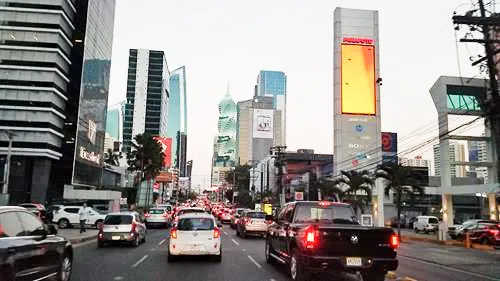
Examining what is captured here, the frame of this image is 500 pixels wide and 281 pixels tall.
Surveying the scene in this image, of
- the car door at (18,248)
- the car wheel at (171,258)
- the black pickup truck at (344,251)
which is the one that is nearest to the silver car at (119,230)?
the car wheel at (171,258)

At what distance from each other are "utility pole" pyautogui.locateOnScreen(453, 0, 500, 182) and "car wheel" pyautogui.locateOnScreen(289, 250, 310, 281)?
34.7ft

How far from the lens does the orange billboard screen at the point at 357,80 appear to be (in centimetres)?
6512

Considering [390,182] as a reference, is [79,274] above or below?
below

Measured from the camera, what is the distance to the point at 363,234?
11.0m

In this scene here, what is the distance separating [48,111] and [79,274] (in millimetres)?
67965

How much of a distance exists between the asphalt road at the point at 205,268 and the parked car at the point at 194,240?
35 cm

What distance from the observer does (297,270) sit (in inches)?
454

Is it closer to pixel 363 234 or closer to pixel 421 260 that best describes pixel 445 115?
pixel 421 260

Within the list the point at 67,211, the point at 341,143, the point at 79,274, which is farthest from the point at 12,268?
the point at 341,143

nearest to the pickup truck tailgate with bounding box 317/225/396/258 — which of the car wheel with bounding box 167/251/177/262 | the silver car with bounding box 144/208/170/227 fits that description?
the car wheel with bounding box 167/251/177/262

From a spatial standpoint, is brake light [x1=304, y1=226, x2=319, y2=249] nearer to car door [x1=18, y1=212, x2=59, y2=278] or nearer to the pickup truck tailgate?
the pickup truck tailgate

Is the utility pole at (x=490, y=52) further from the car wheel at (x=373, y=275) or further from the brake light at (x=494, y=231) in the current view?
the brake light at (x=494, y=231)

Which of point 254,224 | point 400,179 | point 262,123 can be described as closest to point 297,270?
point 254,224

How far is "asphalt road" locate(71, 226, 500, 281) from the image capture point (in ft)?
41.6
